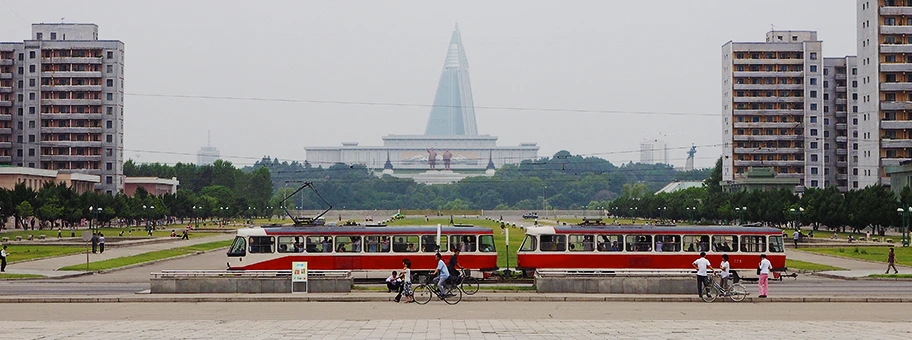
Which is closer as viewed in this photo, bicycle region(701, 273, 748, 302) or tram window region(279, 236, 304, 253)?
bicycle region(701, 273, 748, 302)

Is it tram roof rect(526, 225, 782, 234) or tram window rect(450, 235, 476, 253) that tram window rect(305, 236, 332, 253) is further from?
tram roof rect(526, 225, 782, 234)

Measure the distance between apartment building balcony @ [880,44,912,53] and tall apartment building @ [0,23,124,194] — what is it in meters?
114

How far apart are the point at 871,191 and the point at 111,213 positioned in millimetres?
86380

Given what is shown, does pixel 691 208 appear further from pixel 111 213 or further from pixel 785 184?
pixel 111 213

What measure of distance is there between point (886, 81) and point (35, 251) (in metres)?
114

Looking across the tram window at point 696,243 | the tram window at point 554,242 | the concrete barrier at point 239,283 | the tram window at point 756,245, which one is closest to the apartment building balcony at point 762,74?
the tram window at point 756,245

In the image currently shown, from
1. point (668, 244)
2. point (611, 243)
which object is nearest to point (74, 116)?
point (611, 243)

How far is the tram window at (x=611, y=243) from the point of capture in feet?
174

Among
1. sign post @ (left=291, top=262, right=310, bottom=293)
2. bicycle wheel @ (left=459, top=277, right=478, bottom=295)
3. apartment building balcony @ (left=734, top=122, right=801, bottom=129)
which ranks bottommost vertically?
bicycle wheel @ (left=459, top=277, right=478, bottom=295)

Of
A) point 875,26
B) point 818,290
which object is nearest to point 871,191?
point 875,26

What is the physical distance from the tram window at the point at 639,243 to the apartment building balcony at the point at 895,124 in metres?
112

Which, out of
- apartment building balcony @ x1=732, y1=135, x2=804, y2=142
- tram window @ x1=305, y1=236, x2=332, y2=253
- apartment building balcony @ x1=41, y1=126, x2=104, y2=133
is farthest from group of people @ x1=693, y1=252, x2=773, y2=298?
apartment building balcony @ x1=41, y1=126, x2=104, y2=133

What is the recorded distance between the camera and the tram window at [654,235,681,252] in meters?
53.4

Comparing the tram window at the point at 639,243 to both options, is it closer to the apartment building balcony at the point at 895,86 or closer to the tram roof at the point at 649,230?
the tram roof at the point at 649,230
